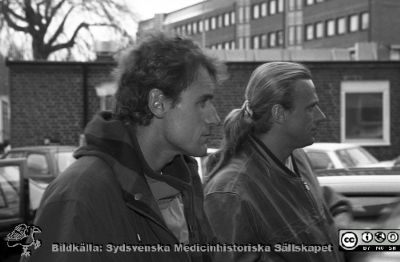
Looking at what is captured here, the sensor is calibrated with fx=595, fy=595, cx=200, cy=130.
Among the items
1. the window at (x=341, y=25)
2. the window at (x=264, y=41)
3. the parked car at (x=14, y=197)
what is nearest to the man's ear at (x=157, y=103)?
the parked car at (x=14, y=197)

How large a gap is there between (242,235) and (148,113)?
0.68 m

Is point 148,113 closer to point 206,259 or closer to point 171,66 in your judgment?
point 171,66

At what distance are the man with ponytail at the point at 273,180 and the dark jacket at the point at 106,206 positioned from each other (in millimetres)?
415

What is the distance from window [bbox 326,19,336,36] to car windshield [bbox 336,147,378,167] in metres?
52.0

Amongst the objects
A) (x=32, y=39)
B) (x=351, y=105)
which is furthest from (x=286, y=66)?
(x=32, y=39)

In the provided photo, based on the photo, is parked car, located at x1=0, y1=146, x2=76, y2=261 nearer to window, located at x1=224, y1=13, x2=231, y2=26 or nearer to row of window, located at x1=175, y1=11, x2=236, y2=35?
row of window, located at x1=175, y1=11, x2=236, y2=35

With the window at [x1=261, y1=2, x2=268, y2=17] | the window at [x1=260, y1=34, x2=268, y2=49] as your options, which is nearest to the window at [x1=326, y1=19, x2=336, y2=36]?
the window at [x1=261, y1=2, x2=268, y2=17]

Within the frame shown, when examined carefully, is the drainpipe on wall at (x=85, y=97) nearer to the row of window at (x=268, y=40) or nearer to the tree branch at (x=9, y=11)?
the tree branch at (x=9, y=11)

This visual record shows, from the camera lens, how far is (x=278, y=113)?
2.68m

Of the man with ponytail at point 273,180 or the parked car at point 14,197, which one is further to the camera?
the parked car at point 14,197

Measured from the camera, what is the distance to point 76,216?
1.53 metres

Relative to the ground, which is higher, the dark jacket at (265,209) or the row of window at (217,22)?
the row of window at (217,22)

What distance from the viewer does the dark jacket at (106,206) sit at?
5.02ft

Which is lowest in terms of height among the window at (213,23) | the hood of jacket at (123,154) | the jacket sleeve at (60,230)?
the jacket sleeve at (60,230)
